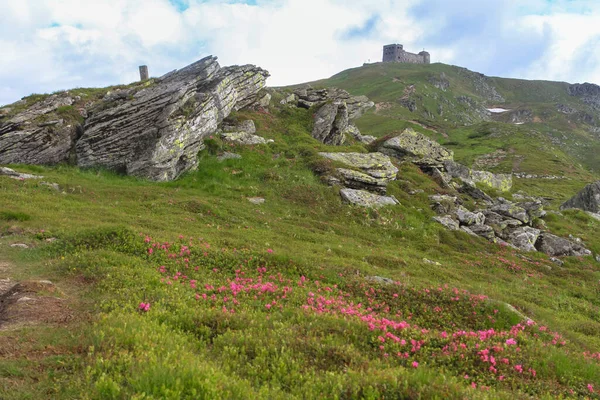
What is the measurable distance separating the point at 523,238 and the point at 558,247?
370cm

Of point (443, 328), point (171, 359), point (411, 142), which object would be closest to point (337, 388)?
point (171, 359)

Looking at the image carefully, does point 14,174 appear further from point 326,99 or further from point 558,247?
point 326,99

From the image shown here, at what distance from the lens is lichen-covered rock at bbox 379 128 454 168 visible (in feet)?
176

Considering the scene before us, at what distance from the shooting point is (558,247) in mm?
34062

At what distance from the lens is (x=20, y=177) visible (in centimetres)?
2811

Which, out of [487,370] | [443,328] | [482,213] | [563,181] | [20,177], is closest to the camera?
[487,370]

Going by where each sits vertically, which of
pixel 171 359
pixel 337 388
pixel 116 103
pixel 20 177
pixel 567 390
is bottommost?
pixel 567 390

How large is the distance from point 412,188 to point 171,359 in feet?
124

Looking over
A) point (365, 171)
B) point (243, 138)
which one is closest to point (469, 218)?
point (365, 171)

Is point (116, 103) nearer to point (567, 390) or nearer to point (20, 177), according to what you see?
point (20, 177)

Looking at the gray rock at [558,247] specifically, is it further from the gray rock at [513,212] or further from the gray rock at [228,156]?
the gray rock at [228,156]

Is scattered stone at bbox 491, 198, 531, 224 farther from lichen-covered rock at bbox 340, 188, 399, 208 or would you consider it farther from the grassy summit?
lichen-covered rock at bbox 340, 188, 399, 208

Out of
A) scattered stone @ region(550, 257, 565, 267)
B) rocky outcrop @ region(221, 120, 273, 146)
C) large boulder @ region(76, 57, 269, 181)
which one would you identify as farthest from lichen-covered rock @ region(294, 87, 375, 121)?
scattered stone @ region(550, 257, 565, 267)

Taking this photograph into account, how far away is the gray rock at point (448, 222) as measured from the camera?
3297 cm
